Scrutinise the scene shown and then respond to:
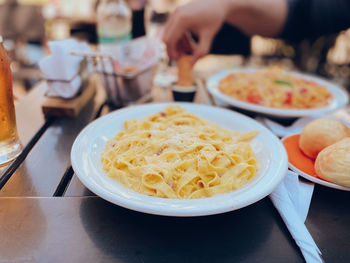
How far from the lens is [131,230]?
2.90 ft

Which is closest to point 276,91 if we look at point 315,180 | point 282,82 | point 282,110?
point 282,82

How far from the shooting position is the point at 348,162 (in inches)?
38.5

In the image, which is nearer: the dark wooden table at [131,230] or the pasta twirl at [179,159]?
the dark wooden table at [131,230]

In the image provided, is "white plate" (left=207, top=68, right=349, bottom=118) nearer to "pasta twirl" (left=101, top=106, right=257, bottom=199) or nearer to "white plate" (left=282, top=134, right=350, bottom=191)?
"pasta twirl" (left=101, top=106, right=257, bottom=199)

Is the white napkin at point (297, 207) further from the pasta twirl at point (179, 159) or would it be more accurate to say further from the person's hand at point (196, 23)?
the person's hand at point (196, 23)

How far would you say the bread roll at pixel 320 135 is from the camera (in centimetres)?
117

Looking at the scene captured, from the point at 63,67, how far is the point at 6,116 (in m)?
0.50

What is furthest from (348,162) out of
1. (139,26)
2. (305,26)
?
(139,26)

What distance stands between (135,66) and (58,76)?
51cm

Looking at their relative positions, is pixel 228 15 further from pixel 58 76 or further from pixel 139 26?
pixel 58 76

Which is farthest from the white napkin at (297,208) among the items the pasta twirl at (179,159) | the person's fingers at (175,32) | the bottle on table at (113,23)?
the bottle on table at (113,23)

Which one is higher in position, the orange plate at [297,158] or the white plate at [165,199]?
the white plate at [165,199]

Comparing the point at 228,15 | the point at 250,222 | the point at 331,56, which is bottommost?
the point at 331,56

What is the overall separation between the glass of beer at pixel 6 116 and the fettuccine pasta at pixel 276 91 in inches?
49.9
